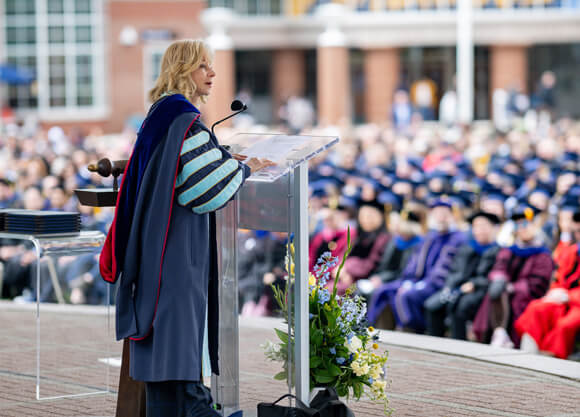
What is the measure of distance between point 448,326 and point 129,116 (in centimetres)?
2666

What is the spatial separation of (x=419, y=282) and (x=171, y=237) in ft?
18.8

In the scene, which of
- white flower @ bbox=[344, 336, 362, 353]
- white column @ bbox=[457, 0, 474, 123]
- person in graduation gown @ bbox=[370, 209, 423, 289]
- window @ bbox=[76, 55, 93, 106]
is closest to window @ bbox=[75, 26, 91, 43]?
window @ bbox=[76, 55, 93, 106]

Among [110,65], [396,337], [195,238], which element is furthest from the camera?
[110,65]

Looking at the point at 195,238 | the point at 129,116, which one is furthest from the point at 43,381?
the point at 129,116

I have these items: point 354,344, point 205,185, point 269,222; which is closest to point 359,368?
point 354,344

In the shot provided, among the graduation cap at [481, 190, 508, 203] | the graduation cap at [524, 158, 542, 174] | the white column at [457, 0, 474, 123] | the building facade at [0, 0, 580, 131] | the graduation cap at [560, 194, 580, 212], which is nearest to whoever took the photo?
the graduation cap at [560, 194, 580, 212]

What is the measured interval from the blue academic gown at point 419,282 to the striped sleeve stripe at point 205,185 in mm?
5273

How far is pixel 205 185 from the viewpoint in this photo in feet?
14.3

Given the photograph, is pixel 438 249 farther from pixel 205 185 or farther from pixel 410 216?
pixel 205 185

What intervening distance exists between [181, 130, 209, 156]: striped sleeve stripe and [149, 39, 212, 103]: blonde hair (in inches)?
10.2

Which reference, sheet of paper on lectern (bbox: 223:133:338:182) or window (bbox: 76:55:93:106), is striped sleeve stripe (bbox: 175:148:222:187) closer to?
sheet of paper on lectern (bbox: 223:133:338:182)

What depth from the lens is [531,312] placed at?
8.45 m

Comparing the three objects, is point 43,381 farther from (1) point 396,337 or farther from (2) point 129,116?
(2) point 129,116

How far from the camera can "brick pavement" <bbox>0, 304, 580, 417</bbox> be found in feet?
18.3
